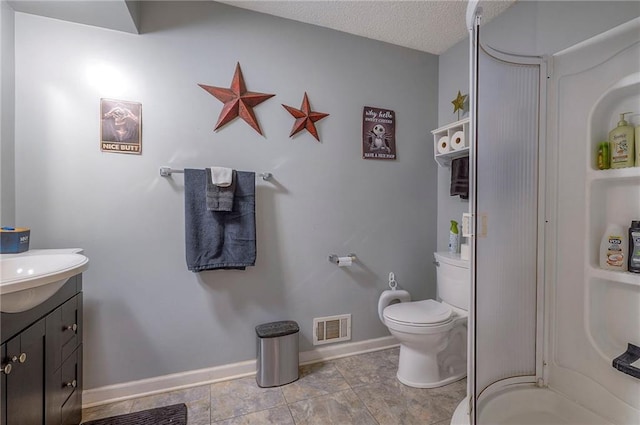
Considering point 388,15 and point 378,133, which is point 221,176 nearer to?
point 378,133

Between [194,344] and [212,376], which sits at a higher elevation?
[194,344]

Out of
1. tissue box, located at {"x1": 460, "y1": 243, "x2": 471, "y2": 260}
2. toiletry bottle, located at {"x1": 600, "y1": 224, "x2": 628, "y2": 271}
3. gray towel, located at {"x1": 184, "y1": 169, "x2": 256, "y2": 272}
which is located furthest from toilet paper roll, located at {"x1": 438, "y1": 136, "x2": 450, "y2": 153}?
gray towel, located at {"x1": 184, "y1": 169, "x2": 256, "y2": 272}

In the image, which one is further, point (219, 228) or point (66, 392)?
point (219, 228)

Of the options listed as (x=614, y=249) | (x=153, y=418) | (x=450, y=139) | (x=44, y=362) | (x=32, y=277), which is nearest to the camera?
(x=32, y=277)

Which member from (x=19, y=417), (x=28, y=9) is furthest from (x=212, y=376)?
(x=28, y=9)

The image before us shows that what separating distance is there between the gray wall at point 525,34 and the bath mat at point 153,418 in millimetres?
2066

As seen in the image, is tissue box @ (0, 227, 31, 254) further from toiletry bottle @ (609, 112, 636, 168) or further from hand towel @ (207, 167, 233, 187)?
toiletry bottle @ (609, 112, 636, 168)

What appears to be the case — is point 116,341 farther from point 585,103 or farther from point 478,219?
point 585,103

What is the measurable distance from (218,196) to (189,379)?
113 cm

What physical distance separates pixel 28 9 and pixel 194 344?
1991mm

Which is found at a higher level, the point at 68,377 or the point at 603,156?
the point at 603,156

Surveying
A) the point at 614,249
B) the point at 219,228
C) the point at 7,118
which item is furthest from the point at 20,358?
the point at 614,249

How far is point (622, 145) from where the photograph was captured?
1245 millimetres

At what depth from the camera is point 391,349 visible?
2.13 meters
